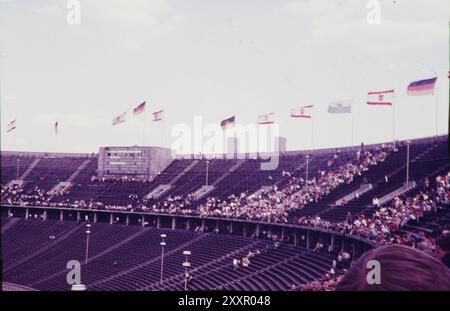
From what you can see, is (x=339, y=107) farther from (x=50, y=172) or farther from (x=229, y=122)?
(x=50, y=172)

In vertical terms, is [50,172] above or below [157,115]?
below

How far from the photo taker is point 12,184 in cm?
6438

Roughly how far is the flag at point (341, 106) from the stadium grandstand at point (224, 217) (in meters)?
4.44

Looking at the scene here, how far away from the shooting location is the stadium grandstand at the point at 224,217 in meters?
28.5

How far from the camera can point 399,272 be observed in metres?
2.45

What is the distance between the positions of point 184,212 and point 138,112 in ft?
52.0

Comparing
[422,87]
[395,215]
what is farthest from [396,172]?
[395,215]

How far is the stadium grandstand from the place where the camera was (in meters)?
28.5

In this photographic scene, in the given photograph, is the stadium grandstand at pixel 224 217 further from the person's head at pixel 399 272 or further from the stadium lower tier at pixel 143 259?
the person's head at pixel 399 272

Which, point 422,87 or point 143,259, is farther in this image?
point 143,259

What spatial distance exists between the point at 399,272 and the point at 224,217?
45.8 meters

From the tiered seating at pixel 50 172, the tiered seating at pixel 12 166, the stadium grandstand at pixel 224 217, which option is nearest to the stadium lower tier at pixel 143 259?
the stadium grandstand at pixel 224 217
